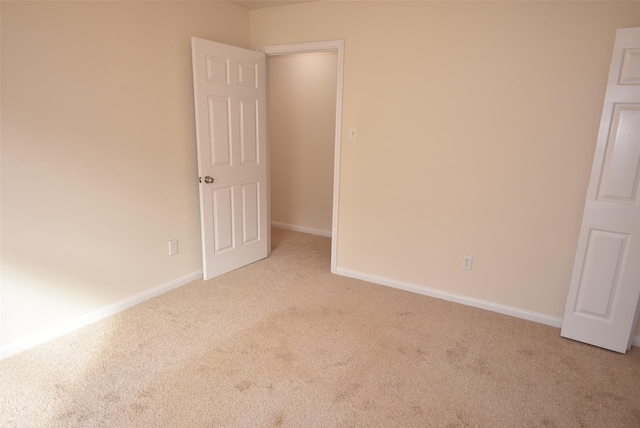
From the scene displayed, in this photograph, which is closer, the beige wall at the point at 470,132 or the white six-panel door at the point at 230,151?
the beige wall at the point at 470,132

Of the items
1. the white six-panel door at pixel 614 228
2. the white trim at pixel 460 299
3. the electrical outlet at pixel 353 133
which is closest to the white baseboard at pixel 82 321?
the white trim at pixel 460 299

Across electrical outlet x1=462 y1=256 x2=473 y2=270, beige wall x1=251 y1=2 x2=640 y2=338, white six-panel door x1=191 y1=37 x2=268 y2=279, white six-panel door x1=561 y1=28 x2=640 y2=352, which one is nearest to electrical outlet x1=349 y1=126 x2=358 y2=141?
beige wall x1=251 y1=2 x2=640 y2=338

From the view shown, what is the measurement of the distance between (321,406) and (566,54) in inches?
99.2

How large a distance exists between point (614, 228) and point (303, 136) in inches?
133

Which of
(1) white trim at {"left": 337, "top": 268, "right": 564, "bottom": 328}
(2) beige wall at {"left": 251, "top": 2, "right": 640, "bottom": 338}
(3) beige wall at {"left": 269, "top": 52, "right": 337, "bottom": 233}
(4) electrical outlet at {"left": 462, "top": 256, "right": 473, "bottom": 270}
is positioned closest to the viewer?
(2) beige wall at {"left": 251, "top": 2, "right": 640, "bottom": 338}

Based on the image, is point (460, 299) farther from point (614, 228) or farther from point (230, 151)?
point (230, 151)

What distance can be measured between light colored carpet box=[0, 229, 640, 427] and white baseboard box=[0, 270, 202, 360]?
6cm

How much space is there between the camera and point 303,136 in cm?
484

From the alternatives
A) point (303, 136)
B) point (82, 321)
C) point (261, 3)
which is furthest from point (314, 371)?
point (303, 136)

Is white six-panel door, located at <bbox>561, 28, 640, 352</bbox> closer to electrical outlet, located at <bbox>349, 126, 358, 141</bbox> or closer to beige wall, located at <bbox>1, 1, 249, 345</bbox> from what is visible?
electrical outlet, located at <bbox>349, 126, 358, 141</bbox>

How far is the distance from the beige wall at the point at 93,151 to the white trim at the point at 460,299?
1577 mm

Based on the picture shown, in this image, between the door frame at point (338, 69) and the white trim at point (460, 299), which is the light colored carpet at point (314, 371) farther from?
the door frame at point (338, 69)

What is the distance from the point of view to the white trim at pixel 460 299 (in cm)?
275

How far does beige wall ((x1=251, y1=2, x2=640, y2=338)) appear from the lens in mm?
2428
